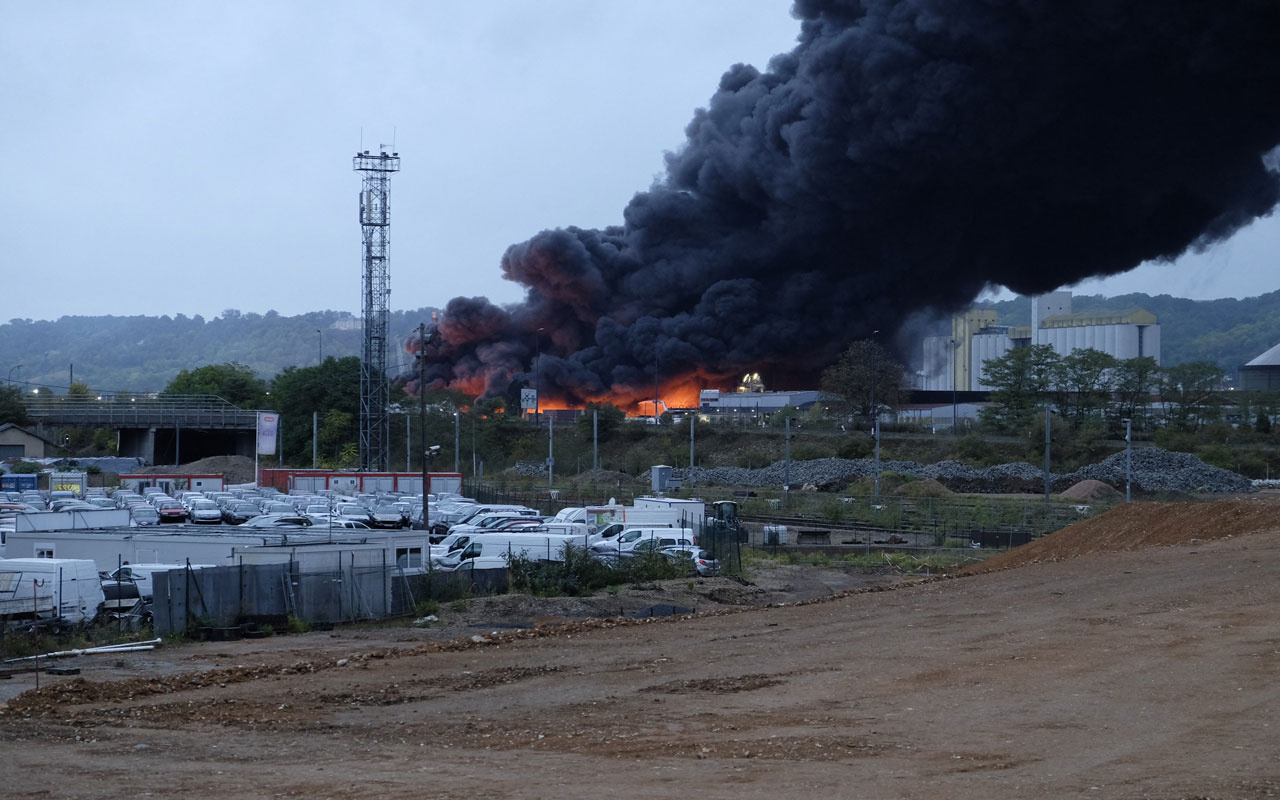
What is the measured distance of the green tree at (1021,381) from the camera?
7849 centimetres

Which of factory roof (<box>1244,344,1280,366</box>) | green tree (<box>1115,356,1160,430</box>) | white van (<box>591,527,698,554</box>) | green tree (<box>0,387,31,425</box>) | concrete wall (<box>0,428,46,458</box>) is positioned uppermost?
factory roof (<box>1244,344,1280,366</box>)

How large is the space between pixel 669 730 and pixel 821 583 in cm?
1935

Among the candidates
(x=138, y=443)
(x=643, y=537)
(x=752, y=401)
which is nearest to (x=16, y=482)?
(x=643, y=537)

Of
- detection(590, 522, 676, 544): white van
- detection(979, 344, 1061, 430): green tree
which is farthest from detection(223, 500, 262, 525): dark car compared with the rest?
detection(979, 344, 1061, 430): green tree

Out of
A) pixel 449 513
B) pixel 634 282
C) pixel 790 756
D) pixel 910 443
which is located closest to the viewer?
pixel 790 756

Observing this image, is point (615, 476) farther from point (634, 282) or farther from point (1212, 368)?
point (1212, 368)

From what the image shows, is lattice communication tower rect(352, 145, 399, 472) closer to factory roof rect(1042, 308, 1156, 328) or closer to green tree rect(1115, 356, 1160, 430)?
green tree rect(1115, 356, 1160, 430)

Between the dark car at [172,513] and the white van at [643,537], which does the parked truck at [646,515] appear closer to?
the white van at [643,537]

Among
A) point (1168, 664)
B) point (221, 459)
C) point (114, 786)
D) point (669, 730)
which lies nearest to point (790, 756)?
point (669, 730)

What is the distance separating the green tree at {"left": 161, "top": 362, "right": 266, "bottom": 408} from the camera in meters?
111

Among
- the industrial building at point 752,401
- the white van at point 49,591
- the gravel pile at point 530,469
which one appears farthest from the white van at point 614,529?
the industrial building at point 752,401

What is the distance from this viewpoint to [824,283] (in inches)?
3413

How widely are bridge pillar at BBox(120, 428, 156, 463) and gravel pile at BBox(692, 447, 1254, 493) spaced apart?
155ft

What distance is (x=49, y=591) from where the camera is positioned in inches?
842
